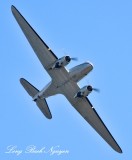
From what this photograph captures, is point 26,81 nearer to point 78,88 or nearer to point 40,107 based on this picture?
point 40,107

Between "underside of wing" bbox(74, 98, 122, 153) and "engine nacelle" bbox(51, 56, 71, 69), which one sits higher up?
"engine nacelle" bbox(51, 56, 71, 69)

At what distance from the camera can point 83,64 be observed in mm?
66312

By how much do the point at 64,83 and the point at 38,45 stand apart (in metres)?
5.41

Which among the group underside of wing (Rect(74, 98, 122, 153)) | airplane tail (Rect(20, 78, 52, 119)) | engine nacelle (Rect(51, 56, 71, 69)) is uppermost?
airplane tail (Rect(20, 78, 52, 119))

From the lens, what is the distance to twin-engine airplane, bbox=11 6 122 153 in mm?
66688

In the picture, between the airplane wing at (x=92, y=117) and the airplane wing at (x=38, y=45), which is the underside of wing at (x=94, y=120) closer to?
the airplane wing at (x=92, y=117)

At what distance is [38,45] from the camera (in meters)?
67.5

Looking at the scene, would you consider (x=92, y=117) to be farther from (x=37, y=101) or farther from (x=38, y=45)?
(x=38, y=45)

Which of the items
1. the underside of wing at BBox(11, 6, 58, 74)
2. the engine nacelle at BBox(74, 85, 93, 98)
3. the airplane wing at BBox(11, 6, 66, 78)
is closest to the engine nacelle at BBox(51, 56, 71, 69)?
the airplane wing at BBox(11, 6, 66, 78)

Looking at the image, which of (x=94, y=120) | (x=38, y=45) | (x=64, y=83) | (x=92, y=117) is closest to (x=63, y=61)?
(x=64, y=83)

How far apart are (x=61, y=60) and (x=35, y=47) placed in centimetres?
363

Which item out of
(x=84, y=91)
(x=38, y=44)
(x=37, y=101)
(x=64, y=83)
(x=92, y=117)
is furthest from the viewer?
(x=37, y=101)

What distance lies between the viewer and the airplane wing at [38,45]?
66688 millimetres

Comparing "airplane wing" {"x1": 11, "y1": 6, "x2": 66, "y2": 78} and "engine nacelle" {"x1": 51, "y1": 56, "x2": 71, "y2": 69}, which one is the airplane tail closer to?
"airplane wing" {"x1": 11, "y1": 6, "x2": 66, "y2": 78}
